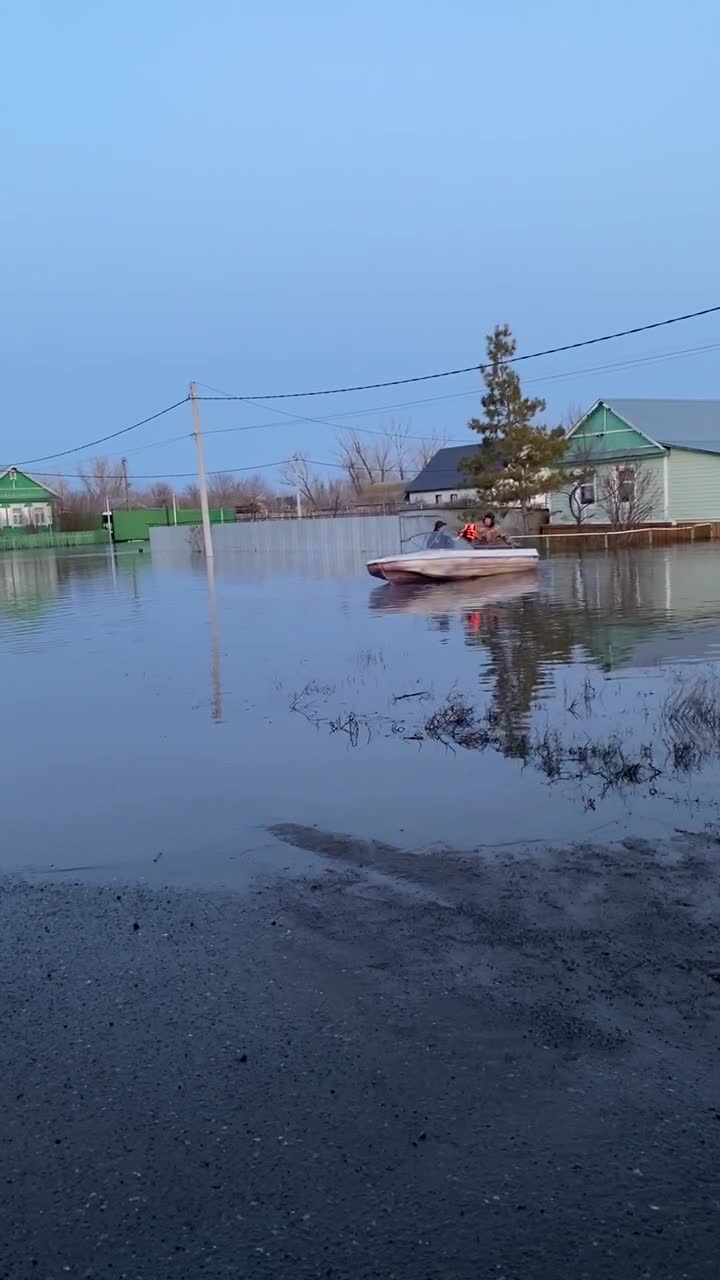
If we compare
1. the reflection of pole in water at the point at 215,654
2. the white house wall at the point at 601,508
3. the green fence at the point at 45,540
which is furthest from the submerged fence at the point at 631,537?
the green fence at the point at 45,540

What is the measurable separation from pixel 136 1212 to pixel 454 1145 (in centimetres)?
99

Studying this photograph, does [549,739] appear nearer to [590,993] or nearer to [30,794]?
[30,794]

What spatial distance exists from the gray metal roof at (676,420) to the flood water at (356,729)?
2753cm

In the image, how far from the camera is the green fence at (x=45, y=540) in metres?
74.0

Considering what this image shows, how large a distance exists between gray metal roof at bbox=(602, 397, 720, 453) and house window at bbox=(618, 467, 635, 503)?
5.85 feet

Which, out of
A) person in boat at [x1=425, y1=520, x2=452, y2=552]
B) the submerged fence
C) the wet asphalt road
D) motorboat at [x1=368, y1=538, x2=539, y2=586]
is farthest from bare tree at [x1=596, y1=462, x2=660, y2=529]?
the wet asphalt road

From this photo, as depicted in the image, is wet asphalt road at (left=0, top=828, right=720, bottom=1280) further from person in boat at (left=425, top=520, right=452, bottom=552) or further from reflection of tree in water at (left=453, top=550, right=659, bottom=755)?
person in boat at (left=425, top=520, right=452, bottom=552)

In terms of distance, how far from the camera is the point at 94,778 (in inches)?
350

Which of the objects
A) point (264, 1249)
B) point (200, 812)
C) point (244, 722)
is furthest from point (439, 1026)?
point (244, 722)

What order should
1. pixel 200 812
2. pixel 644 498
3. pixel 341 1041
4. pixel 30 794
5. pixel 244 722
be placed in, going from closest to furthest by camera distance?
pixel 341 1041, pixel 200 812, pixel 30 794, pixel 244 722, pixel 644 498

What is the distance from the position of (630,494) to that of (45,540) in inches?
1771

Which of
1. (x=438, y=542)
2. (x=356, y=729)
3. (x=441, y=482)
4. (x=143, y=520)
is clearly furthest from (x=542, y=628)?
(x=143, y=520)

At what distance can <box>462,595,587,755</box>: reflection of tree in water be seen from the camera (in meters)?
10.6

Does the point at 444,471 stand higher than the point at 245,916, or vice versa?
the point at 444,471
